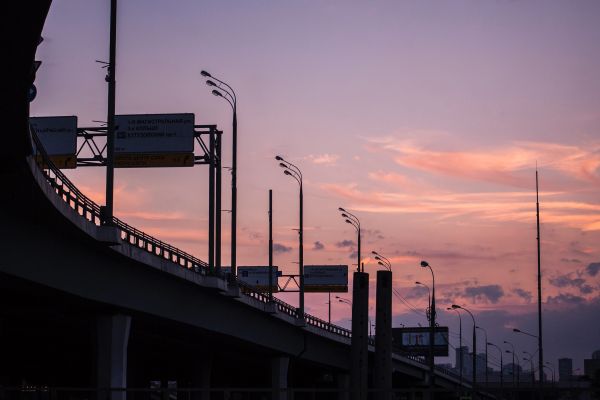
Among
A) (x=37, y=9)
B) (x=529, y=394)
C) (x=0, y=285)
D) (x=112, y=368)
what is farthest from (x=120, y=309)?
(x=37, y=9)

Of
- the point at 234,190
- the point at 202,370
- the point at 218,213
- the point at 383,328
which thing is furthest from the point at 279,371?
the point at 383,328

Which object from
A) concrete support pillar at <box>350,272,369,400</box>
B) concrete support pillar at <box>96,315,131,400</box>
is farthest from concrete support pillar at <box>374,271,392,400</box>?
concrete support pillar at <box>96,315,131,400</box>

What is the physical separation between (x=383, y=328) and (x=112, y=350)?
13.7 m

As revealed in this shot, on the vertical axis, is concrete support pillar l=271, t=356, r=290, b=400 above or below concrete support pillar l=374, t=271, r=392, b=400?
below

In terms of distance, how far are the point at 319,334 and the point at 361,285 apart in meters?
55.0

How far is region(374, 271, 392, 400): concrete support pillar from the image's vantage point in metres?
44.1

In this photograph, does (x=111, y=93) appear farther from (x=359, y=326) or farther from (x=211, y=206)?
(x=211, y=206)

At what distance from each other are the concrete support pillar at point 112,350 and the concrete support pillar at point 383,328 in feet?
39.8

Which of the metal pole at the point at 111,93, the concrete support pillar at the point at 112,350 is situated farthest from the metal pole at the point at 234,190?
the metal pole at the point at 111,93

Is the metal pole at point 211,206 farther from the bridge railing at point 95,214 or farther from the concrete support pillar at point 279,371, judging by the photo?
the concrete support pillar at point 279,371

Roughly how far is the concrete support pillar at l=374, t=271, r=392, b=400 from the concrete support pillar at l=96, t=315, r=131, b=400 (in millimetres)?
12139

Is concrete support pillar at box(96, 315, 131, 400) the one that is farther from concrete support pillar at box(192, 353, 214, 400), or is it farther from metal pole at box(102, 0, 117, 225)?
concrete support pillar at box(192, 353, 214, 400)

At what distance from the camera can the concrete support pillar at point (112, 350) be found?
50.4 meters

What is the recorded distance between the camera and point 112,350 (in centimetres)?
5119
